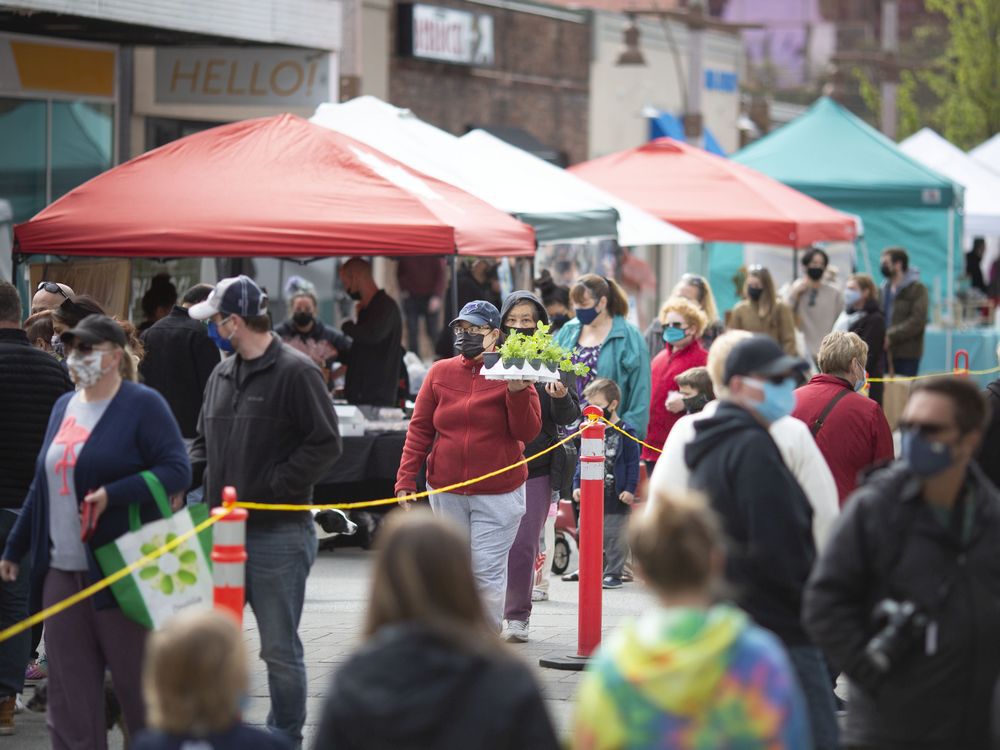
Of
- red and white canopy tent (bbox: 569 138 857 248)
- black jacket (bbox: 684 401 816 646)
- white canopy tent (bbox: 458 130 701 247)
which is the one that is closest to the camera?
black jacket (bbox: 684 401 816 646)

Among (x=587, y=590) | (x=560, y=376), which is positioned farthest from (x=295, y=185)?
(x=587, y=590)

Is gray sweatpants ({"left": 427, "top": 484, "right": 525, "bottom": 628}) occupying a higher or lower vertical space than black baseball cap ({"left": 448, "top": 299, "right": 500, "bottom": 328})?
lower

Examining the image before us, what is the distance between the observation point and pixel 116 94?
20203mm

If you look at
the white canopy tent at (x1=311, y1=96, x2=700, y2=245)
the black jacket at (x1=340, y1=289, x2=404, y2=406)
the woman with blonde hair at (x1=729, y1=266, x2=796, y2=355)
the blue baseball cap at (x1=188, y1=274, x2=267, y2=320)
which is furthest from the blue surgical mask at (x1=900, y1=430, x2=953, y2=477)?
the woman with blonde hair at (x1=729, y1=266, x2=796, y2=355)

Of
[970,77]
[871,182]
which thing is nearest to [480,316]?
[871,182]

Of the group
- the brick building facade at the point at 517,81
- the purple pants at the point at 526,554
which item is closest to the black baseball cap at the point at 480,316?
the purple pants at the point at 526,554

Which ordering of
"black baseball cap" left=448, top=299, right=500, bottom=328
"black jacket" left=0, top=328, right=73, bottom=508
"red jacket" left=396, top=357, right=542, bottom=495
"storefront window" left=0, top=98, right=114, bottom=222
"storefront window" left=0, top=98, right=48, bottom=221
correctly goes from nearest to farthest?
"black jacket" left=0, top=328, right=73, bottom=508, "red jacket" left=396, top=357, right=542, bottom=495, "black baseball cap" left=448, top=299, right=500, bottom=328, "storefront window" left=0, top=98, right=48, bottom=221, "storefront window" left=0, top=98, right=114, bottom=222

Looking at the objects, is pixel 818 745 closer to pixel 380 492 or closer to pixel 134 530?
pixel 134 530

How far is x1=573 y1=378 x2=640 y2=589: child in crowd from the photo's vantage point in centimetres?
1134

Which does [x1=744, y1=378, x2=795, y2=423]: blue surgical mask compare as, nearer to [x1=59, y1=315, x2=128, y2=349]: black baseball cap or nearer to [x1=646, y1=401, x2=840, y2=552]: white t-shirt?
[x1=646, y1=401, x2=840, y2=552]: white t-shirt

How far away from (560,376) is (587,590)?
1689mm

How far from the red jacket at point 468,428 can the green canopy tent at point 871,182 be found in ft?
50.9

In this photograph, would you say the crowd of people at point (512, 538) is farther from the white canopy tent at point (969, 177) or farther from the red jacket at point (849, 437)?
the white canopy tent at point (969, 177)

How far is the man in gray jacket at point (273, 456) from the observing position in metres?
6.95
